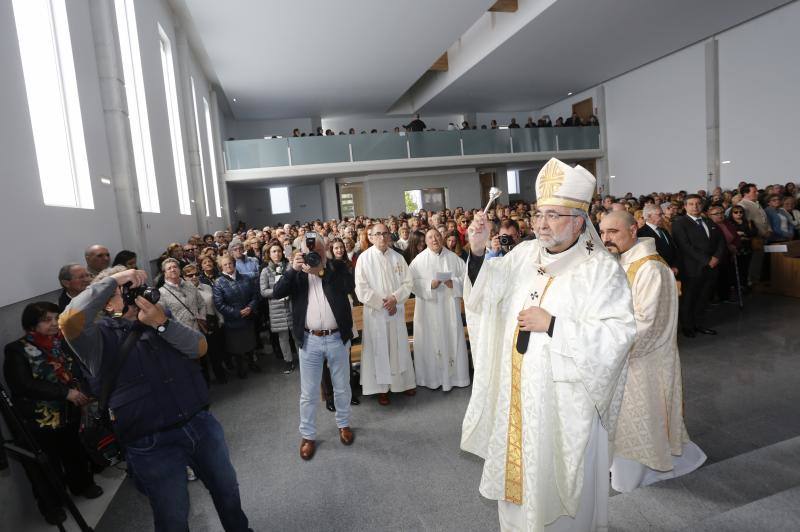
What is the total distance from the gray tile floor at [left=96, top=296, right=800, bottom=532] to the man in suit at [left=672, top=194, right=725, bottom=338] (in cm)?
88

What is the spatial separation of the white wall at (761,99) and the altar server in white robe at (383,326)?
42.6 ft

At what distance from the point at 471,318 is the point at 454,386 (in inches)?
84.2

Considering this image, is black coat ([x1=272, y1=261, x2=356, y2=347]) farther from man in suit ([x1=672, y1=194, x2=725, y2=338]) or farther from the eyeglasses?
man in suit ([x1=672, y1=194, x2=725, y2=338])

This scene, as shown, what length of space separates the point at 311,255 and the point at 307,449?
1.60 m

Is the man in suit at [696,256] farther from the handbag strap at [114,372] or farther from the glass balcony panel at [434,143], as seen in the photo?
the glass balcony panel at [434,143]

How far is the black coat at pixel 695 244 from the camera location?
6.23 metres

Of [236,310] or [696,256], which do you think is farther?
[696,256]

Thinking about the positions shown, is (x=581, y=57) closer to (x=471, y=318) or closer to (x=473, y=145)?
(x=473, y=145)

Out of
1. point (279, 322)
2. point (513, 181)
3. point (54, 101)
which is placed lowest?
point (279, 322)

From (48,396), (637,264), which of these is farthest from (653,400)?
(48,396)

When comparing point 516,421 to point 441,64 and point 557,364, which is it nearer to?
point 557,364

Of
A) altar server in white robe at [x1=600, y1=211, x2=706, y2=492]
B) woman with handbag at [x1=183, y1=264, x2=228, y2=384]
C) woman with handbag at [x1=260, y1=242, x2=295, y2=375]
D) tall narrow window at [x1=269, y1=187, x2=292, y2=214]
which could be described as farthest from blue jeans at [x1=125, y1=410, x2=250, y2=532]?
tall narrow window at [x1=269, y1=187, x2=292, y2=214]

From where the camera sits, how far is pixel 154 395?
7.31 feet

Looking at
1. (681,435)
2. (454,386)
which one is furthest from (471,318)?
(454,386)
